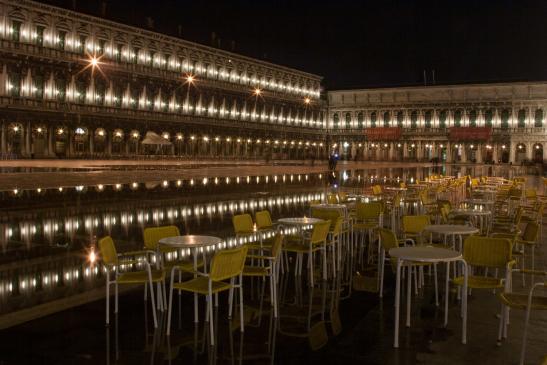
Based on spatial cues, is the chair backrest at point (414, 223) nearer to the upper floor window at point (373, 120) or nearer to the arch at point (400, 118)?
the arch at point (400, 118)

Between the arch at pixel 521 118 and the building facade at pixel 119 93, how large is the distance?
35096 millimetres

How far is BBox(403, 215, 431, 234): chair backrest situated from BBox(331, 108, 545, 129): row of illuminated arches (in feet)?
271

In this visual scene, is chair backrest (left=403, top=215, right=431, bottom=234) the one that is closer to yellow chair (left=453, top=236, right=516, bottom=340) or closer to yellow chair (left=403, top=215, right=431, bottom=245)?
yellow chair (left=403, top=215, right=431, bottom=245)

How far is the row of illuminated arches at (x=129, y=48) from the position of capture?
47031 mm

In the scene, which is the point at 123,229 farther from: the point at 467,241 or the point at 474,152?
the point at 474,152

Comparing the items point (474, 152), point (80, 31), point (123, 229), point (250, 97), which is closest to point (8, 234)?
point (123, 229)

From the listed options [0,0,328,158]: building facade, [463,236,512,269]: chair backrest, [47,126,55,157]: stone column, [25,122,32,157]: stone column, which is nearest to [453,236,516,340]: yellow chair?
[463,236,512,269]: chair backrest

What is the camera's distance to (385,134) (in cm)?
9106

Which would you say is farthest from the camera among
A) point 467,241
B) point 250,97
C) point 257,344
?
point 250,97

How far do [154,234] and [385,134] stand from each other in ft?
284

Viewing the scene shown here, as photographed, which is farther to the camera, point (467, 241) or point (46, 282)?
point (46, 282)

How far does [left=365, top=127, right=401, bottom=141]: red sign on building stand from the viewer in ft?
298

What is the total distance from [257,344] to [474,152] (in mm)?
85441

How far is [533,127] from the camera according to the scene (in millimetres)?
82000
